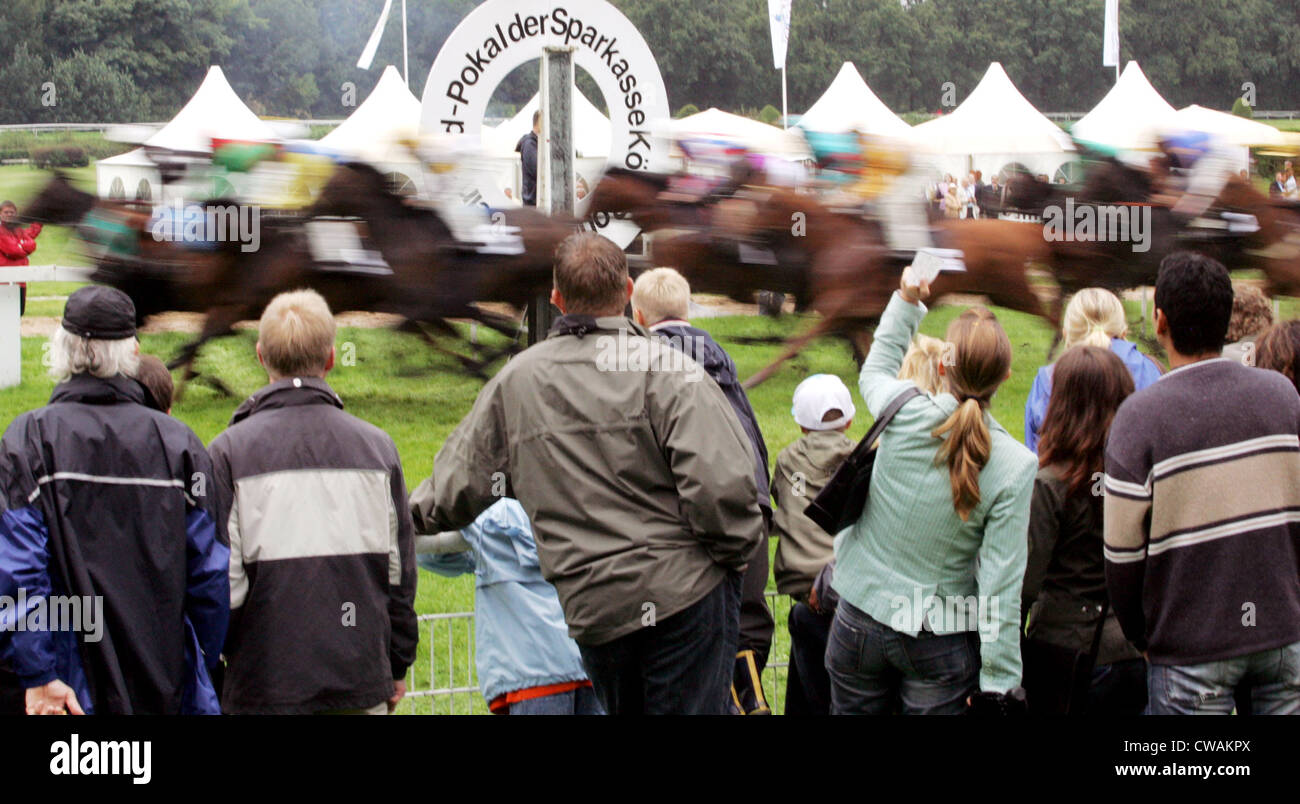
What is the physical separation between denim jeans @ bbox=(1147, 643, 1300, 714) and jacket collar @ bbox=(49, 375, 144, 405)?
7.51 ft

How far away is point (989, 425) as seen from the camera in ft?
9.55

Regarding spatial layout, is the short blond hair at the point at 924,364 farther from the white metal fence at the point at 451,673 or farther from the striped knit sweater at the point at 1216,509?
the white metal fence at the point at 451,673

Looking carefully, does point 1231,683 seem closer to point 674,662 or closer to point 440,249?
point 674,662

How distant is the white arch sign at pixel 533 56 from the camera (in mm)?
3297

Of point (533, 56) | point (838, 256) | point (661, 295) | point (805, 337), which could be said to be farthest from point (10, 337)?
point (838, 256)

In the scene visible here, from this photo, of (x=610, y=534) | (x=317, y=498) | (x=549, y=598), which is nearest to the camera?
(x=610, y=534)

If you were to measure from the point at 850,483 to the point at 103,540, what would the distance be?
164 centimetres

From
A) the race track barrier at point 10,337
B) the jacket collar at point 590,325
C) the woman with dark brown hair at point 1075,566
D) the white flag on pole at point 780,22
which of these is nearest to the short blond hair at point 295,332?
the jacket collar at point 590,325

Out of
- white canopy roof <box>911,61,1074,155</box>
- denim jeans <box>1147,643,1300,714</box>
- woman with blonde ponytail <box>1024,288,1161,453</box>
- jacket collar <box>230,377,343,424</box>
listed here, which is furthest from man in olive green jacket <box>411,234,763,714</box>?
white canopy roof <box>911,61,1074,155</box>

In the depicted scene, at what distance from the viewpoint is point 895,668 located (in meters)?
2.95

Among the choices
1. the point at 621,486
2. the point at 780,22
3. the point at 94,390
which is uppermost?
the point at 780,22
